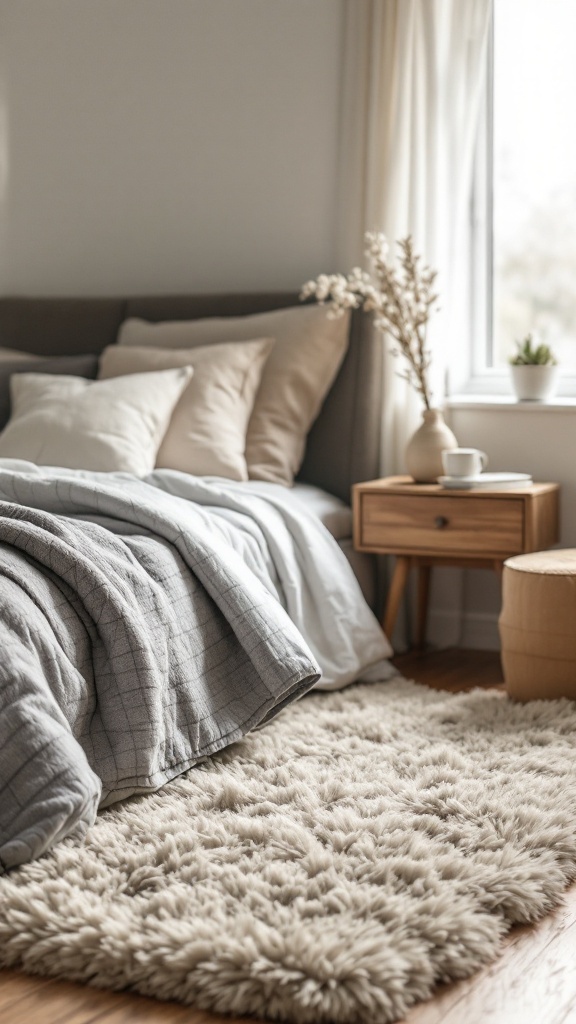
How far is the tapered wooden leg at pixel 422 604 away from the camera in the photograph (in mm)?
3801

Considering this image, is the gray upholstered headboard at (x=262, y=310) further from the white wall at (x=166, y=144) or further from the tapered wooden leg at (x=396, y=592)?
the tapered wooden leg at (x=396, y=592)

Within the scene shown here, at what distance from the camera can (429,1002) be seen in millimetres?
1576

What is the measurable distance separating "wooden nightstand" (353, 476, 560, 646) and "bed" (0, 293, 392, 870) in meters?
0.13

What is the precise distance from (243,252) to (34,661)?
249cm

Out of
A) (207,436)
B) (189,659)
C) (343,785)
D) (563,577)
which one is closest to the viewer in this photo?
(343,785)

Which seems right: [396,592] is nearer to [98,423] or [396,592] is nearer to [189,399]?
[189,399]

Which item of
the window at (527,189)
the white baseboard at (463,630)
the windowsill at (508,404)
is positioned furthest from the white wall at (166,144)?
the white baseboard at (463,630)

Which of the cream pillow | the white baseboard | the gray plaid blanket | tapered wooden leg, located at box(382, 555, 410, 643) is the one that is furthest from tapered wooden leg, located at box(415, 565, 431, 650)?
the gray plaid blanket

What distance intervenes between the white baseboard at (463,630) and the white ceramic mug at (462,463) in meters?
0.62

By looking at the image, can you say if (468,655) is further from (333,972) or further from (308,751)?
(333,972)

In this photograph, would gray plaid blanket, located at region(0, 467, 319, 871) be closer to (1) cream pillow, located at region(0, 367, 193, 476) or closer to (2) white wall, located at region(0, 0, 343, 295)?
(1) cream pillow, located at region(0, 367, 193, 476)

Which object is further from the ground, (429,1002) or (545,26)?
(545,26)

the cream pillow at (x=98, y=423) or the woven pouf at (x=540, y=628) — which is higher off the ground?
the cream pillow at (x=98, y=423)

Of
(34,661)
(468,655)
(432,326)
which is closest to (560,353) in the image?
(432,326)
